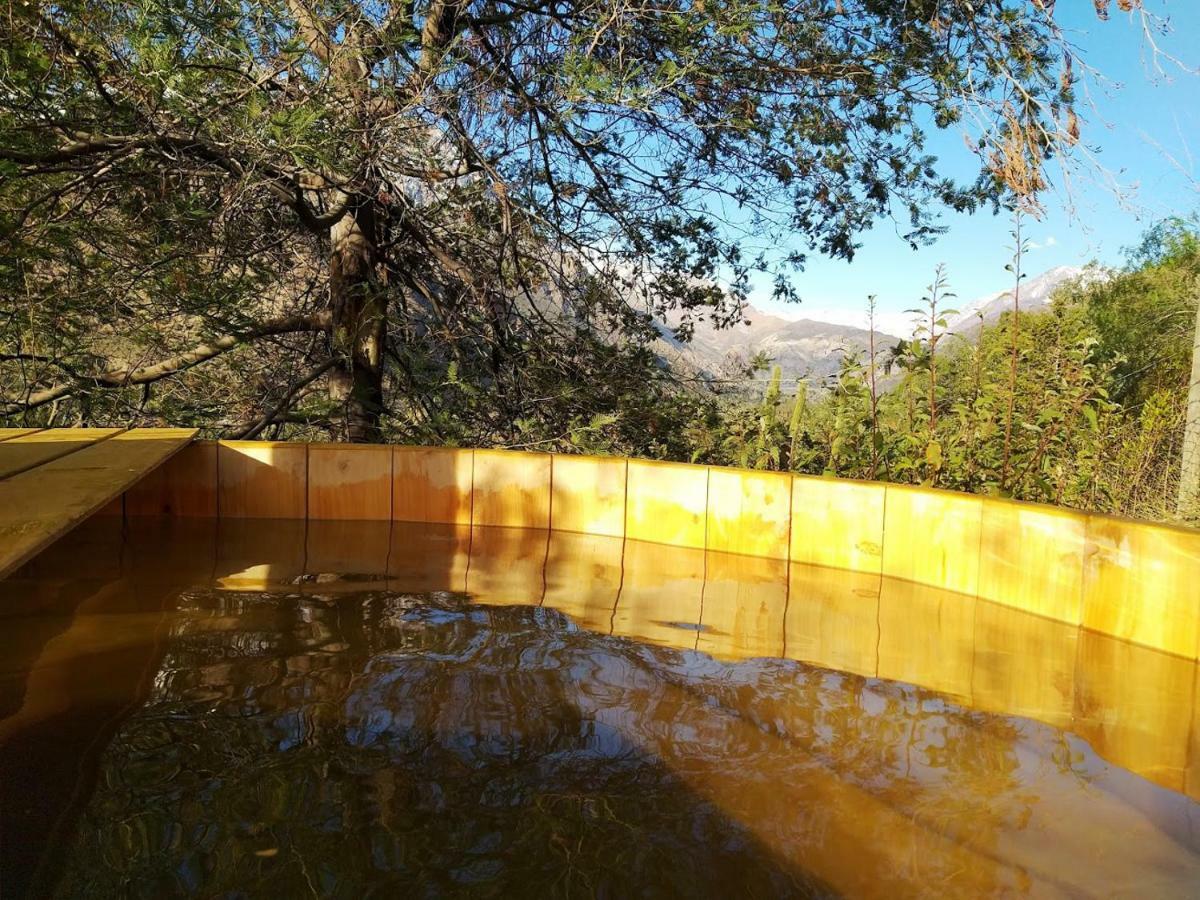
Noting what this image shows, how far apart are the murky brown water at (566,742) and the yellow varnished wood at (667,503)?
0.57 metres

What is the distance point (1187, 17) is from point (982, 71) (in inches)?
51.1

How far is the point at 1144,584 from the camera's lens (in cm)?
217

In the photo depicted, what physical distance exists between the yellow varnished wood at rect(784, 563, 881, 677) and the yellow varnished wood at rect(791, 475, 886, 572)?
0.16ft

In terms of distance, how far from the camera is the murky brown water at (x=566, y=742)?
3.81 feet

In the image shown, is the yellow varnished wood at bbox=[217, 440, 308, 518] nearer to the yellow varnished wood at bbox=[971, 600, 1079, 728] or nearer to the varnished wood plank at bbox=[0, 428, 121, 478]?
the varnished wood plank at bbox=[0, 428, 121, 478]

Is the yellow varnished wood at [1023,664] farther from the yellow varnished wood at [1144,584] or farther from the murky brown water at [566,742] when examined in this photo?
the yellow varnished wood at [1144,584]

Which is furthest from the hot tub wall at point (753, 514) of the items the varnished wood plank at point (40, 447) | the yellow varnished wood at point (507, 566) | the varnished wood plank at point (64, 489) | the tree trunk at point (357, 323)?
the tree trunk at point (357, 323)

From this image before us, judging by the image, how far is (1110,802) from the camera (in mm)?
1400

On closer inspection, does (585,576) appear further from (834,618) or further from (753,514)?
(834,618)

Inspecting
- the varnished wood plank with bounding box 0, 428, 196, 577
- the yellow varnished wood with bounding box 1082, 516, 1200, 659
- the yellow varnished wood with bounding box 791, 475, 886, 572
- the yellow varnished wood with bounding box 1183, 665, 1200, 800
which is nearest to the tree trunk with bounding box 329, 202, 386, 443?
the varnished wood plank with bounding box 0, 428, 196, 577

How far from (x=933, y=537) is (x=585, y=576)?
1.18m

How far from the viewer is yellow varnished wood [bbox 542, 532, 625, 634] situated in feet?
7.68

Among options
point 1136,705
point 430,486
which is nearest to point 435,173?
point 430,486

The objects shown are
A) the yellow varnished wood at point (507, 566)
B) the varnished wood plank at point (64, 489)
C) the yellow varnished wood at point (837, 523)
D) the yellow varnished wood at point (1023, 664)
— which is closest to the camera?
the varnished wood plank at point (64, 489)
